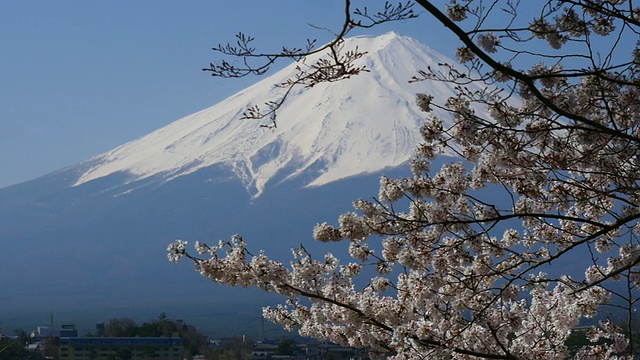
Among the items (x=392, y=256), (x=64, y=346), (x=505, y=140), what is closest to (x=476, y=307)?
(x=392, y=256)

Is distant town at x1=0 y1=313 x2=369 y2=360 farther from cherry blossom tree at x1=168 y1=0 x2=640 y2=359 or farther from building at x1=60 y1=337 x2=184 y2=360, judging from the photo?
cherry blossom tree at x1=168 y1=0 x2=640 y2=359

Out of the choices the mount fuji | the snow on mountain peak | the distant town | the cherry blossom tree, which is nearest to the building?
the distant town

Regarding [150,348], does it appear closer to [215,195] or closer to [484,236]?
[484,236]

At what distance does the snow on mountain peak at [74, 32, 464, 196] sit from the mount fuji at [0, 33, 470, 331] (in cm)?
20

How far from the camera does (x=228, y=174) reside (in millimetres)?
159625

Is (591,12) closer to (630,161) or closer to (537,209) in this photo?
(630,161)

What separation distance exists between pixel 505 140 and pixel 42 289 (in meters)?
150

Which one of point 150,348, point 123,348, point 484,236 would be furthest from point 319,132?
point 484,236

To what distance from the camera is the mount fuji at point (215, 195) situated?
14325 cm

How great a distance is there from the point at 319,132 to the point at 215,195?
1733 centimetres

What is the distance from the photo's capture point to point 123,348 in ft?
155

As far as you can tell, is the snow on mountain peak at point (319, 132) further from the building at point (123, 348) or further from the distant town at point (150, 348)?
the building at point (123, 348)

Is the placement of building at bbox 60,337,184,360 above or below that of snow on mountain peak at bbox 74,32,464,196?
below

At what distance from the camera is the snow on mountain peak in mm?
151250
